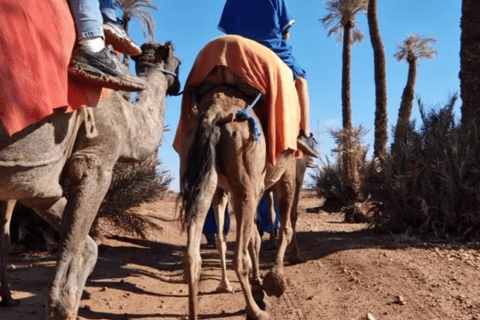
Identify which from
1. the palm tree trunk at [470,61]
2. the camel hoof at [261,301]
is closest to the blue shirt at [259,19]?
the camel hoof at [261,301]

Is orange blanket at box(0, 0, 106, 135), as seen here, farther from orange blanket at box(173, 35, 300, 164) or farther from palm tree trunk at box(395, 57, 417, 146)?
palm tree trunk at box(395, 57, 417, 146)

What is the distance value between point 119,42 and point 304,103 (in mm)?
2691

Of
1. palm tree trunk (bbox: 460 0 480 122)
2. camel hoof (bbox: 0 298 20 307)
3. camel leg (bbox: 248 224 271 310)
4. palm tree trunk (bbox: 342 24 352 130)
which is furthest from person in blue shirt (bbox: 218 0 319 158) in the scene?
palm tree trunk (bbox: 342 24 352 130)

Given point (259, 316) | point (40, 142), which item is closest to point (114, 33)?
point (40, 142)

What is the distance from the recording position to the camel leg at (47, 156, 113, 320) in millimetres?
3245

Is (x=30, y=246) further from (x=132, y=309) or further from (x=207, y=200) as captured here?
(x=207, y=200)

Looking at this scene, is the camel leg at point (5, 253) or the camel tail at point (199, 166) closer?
the camel tail at point (199, 166)

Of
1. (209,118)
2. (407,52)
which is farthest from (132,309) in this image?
(407,52)

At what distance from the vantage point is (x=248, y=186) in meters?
4.43

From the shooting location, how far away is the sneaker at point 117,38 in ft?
12.2

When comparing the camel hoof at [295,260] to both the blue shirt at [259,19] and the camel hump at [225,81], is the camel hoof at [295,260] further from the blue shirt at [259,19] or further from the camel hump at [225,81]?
the camel hump at [225,81]

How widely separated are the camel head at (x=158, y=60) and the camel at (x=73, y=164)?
0.38 m

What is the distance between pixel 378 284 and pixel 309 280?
89 cm

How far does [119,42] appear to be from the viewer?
12.5 ft
